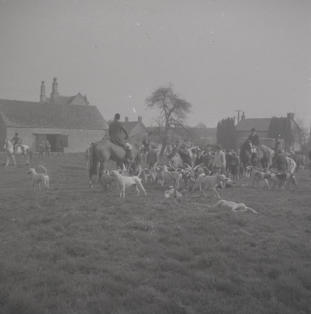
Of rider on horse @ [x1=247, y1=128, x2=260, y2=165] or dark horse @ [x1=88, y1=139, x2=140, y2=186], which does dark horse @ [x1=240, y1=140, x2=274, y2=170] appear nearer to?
rider on horse @ [x1=247, y1=128, x2=260, y2=165]

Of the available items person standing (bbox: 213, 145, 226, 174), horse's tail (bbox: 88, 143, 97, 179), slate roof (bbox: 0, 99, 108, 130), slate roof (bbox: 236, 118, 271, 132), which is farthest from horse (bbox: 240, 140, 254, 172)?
slate roof (bbox: 236, 118, 271, 132)

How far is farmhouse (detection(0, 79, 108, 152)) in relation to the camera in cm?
4297

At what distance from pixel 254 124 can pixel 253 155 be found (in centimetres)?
6003

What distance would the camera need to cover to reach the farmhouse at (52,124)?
141 feet

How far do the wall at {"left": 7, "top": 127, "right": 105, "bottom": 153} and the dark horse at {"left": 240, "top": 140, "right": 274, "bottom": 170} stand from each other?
25.0m

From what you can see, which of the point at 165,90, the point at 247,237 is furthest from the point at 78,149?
the point at 247,237

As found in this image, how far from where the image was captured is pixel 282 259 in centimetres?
605

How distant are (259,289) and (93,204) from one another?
6.23 metres

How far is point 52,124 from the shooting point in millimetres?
45312

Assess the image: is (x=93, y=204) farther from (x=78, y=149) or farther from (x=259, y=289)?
(x=78, y=149)

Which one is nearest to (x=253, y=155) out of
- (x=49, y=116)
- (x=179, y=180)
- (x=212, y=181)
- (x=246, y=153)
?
(x=246, y=153)

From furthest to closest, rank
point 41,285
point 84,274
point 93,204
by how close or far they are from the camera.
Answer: point 93,204 → point 84,274 → point 41,285

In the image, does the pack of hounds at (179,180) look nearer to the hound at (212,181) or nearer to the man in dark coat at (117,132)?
the hound at (212,181)

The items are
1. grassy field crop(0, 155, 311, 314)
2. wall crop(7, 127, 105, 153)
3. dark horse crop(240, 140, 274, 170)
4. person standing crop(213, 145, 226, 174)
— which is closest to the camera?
grassy field crop(0, 155, 311, 314)
